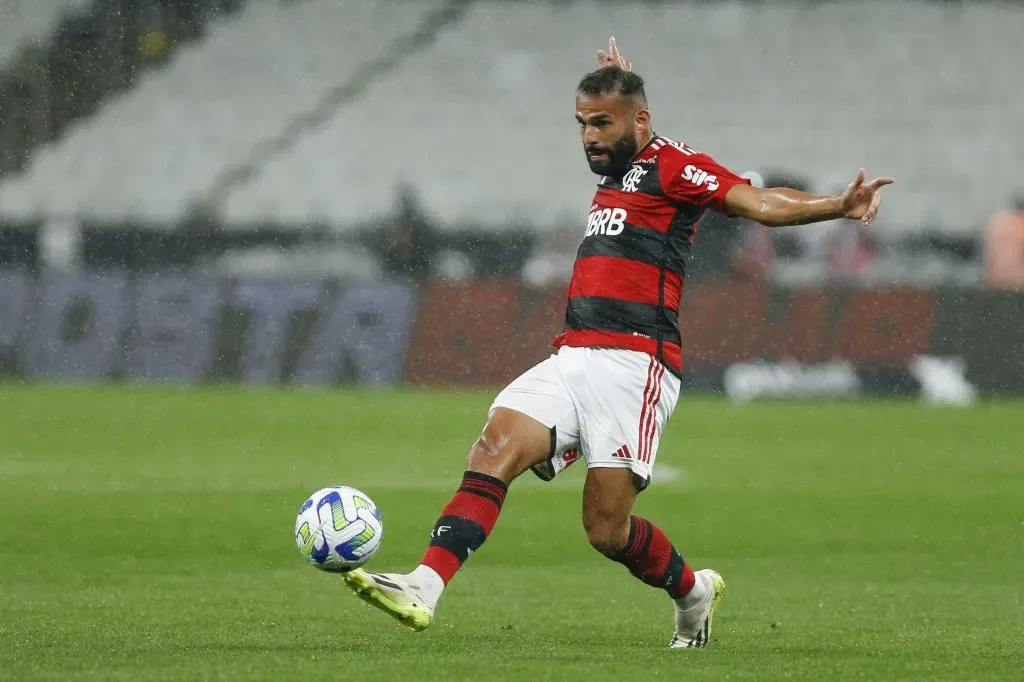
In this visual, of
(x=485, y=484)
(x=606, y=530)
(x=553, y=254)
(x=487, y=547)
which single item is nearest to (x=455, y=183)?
(x=553, y=254)

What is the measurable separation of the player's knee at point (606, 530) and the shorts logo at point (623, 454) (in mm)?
210

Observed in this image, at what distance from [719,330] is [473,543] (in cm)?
1276

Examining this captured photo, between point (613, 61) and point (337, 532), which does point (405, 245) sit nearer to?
point (613, 61)

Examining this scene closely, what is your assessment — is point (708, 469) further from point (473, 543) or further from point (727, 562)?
point (473, 543)

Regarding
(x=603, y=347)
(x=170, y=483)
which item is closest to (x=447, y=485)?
(x=170, y=483)

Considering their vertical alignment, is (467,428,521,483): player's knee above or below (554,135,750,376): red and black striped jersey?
below

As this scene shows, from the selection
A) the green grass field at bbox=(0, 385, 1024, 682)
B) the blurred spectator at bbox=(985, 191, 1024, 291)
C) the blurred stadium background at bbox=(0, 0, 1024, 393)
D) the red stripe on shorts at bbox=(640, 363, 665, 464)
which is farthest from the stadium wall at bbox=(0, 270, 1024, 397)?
the red stripe on shorts at bbox=(640, 363, 665, 464)

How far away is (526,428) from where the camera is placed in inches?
231

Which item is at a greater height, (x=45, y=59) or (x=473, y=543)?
(x=45, y=59)

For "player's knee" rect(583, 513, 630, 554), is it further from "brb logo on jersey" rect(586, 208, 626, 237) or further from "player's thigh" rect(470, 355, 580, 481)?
"brb logo on jersey" rect(586, 208, 626, 237)

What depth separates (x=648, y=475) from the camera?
6.01 m

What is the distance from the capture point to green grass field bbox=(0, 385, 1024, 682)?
5.63 metres

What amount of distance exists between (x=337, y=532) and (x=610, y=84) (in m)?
1.84

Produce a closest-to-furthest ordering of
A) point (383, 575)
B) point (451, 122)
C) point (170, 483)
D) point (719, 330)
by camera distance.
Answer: point (383, 575)
point (170, 483)
point (719, 330)
point (451, 122)
